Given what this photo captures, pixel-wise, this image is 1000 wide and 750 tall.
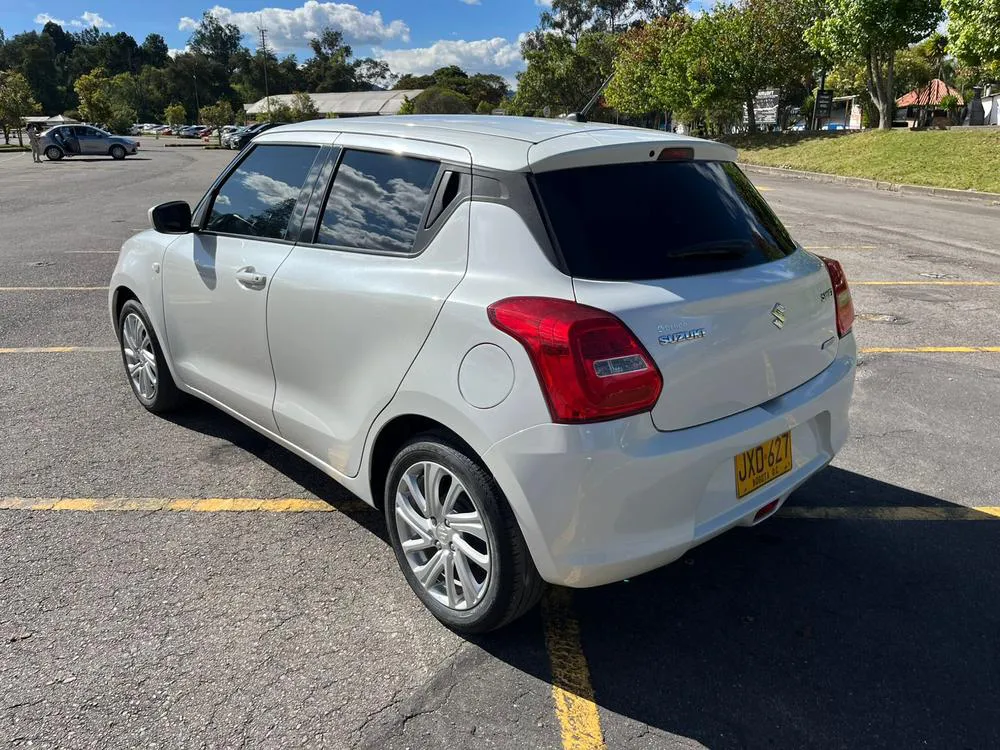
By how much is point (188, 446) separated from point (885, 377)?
4647 mm

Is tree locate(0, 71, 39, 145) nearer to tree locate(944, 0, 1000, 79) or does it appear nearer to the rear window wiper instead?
tree locate(944, 0, 1000, 79)

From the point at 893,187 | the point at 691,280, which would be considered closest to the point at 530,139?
the point at 691,280

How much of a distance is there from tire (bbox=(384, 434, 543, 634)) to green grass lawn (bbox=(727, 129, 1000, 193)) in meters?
19.5

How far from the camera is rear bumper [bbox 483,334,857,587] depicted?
7.29 ft

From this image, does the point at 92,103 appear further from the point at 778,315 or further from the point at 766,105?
the point at 778,315

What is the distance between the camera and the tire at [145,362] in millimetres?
4473

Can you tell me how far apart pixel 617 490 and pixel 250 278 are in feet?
6.60

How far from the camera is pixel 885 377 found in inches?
211

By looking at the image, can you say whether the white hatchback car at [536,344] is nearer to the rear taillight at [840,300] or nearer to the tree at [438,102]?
the rear taillight at [840,300]

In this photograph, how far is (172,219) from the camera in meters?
3.94

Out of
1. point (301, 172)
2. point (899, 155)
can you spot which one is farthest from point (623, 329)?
point (899, 155)

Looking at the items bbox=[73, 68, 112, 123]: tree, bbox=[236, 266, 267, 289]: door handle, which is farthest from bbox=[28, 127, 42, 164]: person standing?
bbox=[73, 68, 112, 123]: tree

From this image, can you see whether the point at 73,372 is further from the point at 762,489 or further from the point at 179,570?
the point at 762,489

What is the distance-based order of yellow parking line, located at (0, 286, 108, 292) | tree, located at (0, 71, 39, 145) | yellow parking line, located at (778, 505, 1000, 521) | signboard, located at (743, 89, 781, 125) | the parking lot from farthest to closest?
tree, located at (0, 71, 39, 145), signboard, located at (743, 89, 781, 125), yellow parking line, located at (0, 286, 108, 292), yellow parking line, located at (778, 505, 1000, 521), the parking lot
